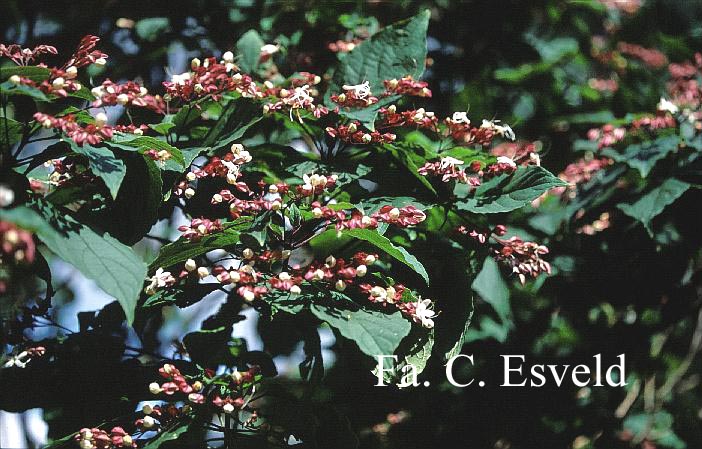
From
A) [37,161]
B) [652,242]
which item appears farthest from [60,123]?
[652,242]

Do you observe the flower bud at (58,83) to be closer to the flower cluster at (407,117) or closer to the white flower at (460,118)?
the flower cluster at (407,117)

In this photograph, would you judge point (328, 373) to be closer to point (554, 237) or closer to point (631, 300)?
point (554, 237)

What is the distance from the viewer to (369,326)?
1.27 m

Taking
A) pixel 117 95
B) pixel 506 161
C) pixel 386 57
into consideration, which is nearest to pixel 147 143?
pixel 117 95

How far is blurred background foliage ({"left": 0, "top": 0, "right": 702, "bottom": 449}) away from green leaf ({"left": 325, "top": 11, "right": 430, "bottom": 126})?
36cm

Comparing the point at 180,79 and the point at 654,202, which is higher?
the point at 180,79

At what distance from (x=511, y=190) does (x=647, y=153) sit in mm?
581

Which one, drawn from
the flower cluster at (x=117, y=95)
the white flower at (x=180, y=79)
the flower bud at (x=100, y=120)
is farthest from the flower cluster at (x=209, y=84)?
the flower bud at (x=100, y=120)

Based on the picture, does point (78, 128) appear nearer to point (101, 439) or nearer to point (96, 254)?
point (96, 254)

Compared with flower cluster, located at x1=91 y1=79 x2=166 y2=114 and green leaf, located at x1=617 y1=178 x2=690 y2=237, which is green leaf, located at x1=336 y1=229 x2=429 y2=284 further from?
green leaf, located at x1=617 y1=178 x2=690 y2=237

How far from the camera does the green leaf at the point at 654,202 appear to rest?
172 centimetres

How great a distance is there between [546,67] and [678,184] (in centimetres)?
106

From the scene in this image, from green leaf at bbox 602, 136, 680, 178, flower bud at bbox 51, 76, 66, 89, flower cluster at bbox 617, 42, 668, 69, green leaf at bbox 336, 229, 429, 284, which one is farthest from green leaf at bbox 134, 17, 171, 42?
flower cluster at bbox 617, 42, 668, 69

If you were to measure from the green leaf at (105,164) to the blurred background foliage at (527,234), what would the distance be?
2.32 ft
